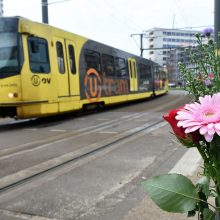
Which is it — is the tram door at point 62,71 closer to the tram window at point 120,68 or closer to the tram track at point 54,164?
the tram track at point 54,164

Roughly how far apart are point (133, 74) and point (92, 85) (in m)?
7.25

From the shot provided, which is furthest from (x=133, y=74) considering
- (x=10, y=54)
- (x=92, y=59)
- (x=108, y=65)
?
(x=10, y=54)

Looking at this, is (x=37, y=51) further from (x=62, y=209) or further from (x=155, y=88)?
(x=155, y=88)

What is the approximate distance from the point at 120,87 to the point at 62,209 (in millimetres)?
15857

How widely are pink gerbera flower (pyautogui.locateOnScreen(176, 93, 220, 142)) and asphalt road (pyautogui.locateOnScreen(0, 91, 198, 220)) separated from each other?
54cm

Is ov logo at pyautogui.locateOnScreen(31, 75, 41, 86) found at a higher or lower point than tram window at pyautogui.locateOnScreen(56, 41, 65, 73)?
lower

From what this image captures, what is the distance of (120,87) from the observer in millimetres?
20172

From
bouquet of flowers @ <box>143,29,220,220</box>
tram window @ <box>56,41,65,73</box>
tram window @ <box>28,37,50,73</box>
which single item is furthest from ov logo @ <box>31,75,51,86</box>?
bouquet of flowers @ <box>143,29,220,220</box>

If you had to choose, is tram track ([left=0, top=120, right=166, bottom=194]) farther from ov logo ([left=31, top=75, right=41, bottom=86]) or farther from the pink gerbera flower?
the pink gerbera flower

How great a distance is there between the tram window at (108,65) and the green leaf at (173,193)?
1599cm

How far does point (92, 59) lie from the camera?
16.6 m

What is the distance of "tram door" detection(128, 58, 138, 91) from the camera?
73.6ft

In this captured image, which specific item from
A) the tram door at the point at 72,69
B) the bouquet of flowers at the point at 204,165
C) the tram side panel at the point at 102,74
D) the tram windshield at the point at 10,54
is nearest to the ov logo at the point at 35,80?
the tram windshield at the point at 10,54

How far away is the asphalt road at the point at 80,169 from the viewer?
452 centimetres
